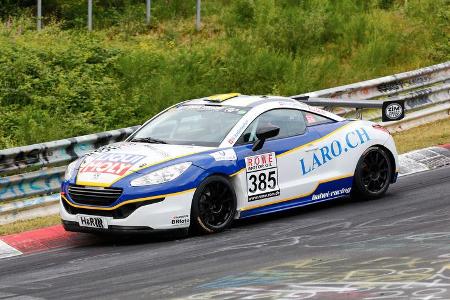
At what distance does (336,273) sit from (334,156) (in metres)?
3.88

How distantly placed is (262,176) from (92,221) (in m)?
2.12

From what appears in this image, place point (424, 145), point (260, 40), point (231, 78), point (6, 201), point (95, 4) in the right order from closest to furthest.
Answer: point (6, 201) → point (424, 145) → point (231, 78) → point (260, 40) → point (95, 4)

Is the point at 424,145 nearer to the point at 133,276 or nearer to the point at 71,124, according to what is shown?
the point at 71,124

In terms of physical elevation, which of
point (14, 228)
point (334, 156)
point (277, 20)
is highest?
point (277, 20)

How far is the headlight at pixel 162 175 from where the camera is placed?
37.9 ft

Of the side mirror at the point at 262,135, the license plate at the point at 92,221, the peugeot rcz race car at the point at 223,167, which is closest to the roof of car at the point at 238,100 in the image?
the peugeot rcz race car at the point at 223,167

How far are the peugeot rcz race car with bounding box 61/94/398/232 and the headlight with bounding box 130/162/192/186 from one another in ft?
0.04

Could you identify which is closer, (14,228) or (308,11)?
(14,228)

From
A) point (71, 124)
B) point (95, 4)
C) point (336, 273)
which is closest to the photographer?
point (336, 273)

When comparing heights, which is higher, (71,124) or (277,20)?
(277,20)

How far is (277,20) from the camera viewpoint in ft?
79.8

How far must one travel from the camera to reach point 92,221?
11.6m

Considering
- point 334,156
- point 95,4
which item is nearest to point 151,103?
point 334,156

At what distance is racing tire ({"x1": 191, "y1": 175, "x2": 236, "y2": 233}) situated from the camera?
11789 millimetres
